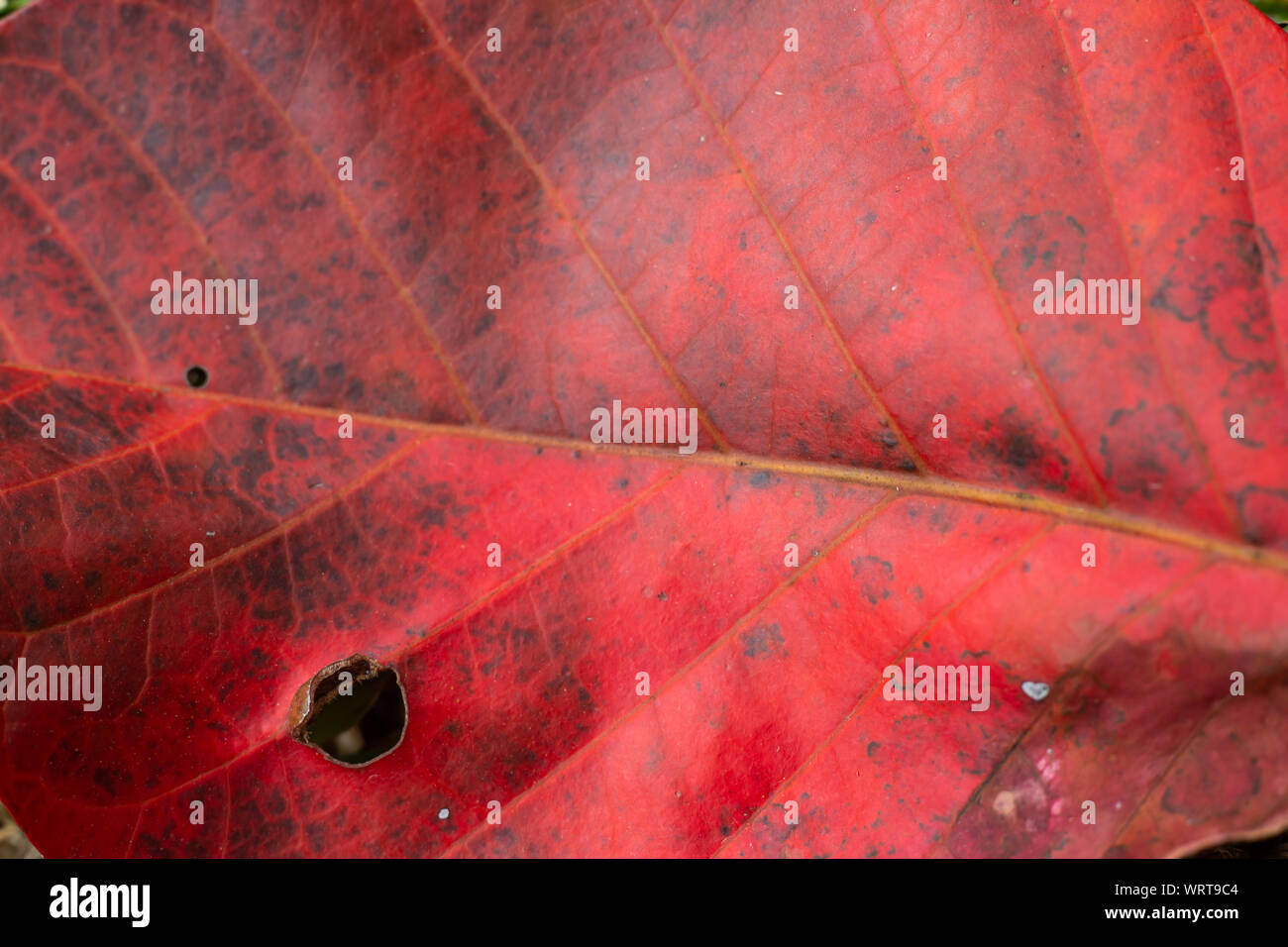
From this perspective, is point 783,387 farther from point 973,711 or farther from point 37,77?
point 37,77

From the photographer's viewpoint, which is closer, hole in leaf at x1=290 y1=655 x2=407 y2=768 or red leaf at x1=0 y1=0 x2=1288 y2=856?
red leaf at x1=0 y1=0 x2=1288 y2=856

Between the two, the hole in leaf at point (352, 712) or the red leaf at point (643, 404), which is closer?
the red leaf at point (643, 404)

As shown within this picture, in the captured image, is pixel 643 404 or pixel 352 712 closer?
pixel 643 404

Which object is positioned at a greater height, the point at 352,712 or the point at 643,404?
the point at 643,404
